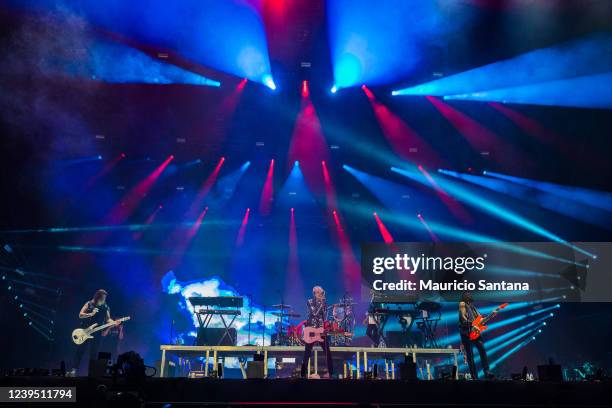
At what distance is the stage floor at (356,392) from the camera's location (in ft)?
22.7

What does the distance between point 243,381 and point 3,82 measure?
25.1 ft

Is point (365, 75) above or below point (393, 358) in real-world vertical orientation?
above

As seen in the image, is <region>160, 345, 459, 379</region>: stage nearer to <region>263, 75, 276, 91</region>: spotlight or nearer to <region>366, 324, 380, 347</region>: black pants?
<region>366, 324, 380, 347</region>: black pants

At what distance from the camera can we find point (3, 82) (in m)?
9.65

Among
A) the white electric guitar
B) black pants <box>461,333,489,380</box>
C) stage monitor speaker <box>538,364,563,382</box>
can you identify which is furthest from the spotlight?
stage monitor speaker <box>538,364,563,382</box>

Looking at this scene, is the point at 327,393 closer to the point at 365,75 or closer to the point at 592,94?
the point at 365,75

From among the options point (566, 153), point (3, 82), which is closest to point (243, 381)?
point (3, 82)

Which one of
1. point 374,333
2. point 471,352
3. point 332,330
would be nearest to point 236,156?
point 332,330

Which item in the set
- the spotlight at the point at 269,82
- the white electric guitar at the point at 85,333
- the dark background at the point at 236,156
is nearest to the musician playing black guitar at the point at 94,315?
the white electric guitar at the point at 85,333

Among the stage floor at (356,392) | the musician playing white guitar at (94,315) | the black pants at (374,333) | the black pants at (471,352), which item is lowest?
the stage floor at (356,392)

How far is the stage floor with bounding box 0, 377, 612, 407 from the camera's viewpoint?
6.91 meters

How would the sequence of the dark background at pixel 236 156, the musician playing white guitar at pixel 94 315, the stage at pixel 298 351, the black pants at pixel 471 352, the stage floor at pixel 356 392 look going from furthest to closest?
1. the musician playing white guitar at pixel 94 315
2. the stage at pixel 298 351
3. the black pants at pixel 471 352
4. the dark background at pixel 236 156
5. the stage floor at pixel 356 392

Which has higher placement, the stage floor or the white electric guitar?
the white electric guitar

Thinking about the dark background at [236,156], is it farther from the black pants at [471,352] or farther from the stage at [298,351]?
the black pants at [471,352]
